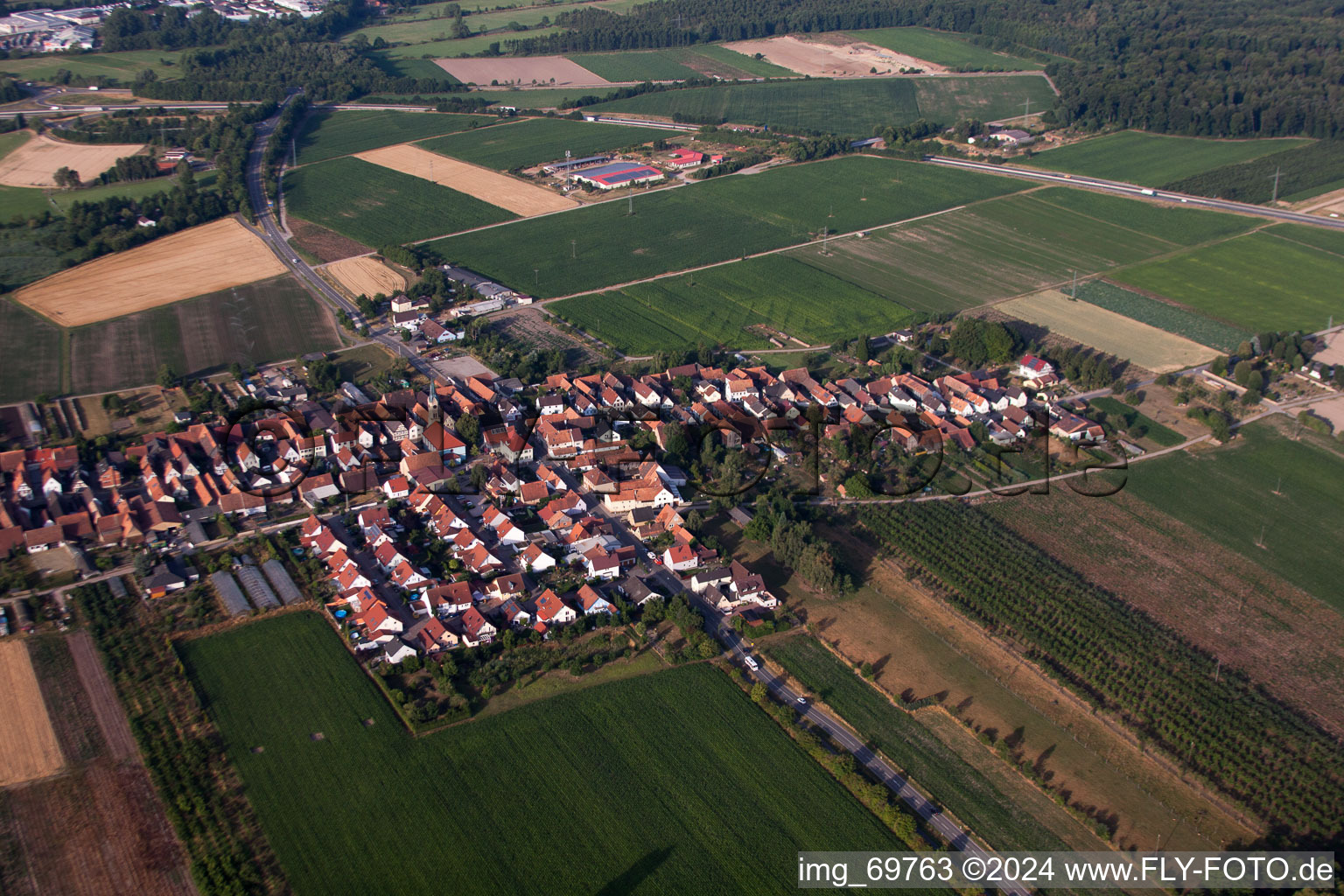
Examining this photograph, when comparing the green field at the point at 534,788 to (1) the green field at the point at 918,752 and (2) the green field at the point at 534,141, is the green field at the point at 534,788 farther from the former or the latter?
(2) the green field at the point at 534,141

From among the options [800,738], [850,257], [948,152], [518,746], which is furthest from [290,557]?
[948,152]

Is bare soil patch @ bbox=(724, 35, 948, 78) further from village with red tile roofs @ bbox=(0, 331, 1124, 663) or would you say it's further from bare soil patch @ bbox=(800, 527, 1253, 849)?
bare soil patch @ bbox=(800, 527, 1253, 849)

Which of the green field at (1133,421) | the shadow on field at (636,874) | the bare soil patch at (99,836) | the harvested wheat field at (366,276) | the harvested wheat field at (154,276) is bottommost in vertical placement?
the shadow on field at (636,874)

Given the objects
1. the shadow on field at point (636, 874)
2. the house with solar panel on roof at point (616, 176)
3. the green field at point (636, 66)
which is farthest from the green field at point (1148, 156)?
the shadow on field at point (636, 874)

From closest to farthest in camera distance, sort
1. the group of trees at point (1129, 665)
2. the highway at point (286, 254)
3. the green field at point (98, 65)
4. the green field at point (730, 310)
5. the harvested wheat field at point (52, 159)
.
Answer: the group of trees at point (1129, 665) → the highway at point (286, 254) → the green field at point (730, 310) → the harvested wheat field at point (52, 159) → the green field at point (98, 65)

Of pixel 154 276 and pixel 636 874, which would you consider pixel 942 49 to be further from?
pixel 636 874

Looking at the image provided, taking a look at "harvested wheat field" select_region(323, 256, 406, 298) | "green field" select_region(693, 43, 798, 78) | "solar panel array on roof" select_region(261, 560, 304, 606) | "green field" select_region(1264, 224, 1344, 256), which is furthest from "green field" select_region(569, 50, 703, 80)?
"solar panel array on roof" select_region(261, 560, 304, 606)

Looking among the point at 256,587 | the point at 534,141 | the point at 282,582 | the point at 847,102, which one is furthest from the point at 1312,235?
the point at 256,587

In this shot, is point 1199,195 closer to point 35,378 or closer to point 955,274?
point 955,274
